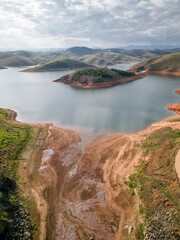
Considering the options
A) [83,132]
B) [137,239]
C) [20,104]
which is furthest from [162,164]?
[20,104]

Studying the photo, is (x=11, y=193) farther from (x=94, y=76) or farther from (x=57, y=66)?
(x=57, y=66)

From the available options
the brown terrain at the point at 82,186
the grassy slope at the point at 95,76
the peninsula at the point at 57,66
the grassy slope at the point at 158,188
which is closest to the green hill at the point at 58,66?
the peninsula at the point at 57,66

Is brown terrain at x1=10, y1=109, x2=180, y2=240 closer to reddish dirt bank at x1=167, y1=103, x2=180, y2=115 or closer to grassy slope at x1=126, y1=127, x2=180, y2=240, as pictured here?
grassy slope at x1=126, y1=127, x2=180, y2=240

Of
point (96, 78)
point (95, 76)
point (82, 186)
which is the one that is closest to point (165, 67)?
point (95, 76)

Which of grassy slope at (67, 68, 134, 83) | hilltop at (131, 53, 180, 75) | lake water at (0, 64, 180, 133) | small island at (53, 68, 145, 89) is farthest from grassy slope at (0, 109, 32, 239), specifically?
hilltop at (131, 53, 180, 75)

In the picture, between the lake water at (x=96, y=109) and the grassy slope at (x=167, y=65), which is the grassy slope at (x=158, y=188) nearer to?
the lake water at (x=96, y=109)

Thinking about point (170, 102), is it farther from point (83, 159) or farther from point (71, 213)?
point (71, 213)
